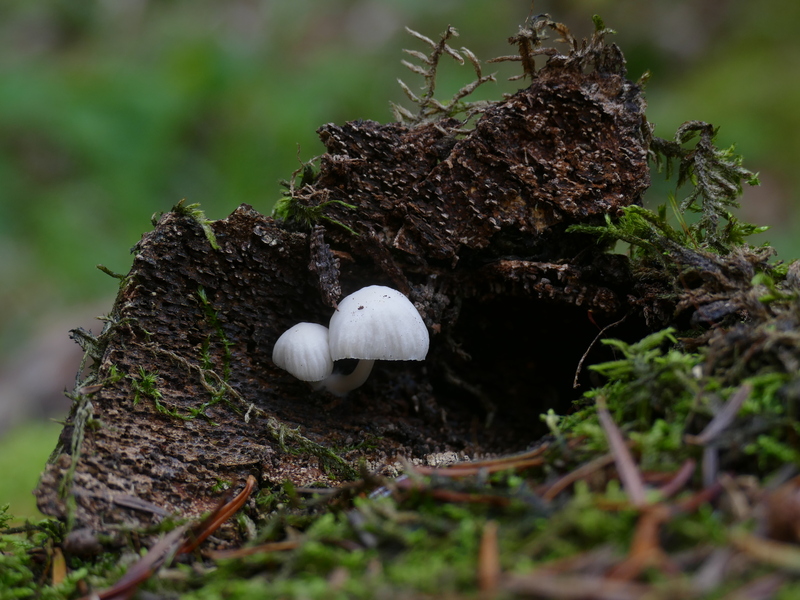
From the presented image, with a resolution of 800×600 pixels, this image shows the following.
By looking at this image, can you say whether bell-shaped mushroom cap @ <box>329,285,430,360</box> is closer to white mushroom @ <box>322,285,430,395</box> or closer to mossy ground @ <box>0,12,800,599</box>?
white mushroom @ <box>322,285,430,395</box>

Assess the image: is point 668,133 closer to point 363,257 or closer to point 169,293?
point 363,257

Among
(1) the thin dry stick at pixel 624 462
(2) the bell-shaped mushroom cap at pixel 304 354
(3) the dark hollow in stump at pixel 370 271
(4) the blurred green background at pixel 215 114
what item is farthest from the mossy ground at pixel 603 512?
(4) the blurred green background at pixel 215 114

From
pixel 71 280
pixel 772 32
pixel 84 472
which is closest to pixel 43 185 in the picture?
pixel 71 280

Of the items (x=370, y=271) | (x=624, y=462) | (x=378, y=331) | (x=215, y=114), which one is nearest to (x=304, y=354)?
(x=378, y=331)

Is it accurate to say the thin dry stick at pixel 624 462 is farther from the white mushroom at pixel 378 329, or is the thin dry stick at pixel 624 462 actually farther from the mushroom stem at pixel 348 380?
the mushroom stem at pixel 348 380

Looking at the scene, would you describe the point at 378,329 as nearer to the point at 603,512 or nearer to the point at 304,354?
the point at 304,354

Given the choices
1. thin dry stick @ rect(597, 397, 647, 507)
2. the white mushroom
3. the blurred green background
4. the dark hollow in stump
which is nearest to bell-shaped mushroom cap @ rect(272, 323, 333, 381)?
the white mushroom

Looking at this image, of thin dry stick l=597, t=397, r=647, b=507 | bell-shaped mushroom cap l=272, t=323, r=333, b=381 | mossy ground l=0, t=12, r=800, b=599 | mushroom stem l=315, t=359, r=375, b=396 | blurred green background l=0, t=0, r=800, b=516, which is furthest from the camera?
blurred green background l=0, t=0, r=800, b=516
